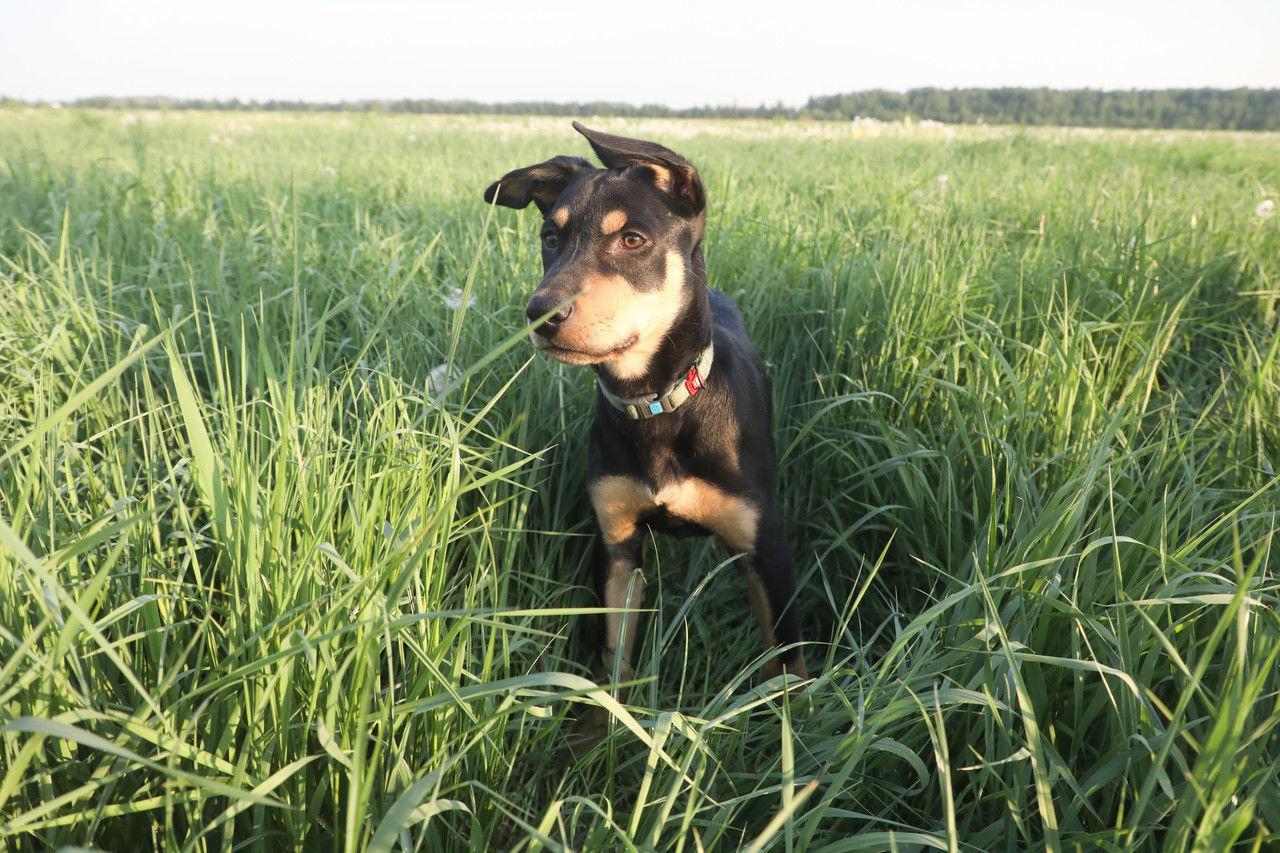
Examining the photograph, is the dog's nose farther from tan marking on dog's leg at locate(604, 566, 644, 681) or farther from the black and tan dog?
tan marking on dog's leg at locate(604, 566, 644, 681)

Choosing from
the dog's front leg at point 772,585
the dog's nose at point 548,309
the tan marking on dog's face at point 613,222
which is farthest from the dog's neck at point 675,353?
the dog's front leg at point 772,585

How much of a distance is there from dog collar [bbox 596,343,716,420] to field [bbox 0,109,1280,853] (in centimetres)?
35

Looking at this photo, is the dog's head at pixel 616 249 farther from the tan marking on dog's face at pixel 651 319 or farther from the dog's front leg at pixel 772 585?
the dog's front leg at pixel 772 585

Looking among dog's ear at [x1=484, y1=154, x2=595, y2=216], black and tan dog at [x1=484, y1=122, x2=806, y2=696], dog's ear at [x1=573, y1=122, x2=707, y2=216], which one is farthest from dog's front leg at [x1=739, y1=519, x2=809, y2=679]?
dog's ear at [x1=484, y1=154, x2=595, y2=216]

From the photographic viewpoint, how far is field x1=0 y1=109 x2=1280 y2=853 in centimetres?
110

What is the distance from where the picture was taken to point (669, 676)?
2203mm

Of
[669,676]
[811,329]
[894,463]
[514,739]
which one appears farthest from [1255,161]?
[514,739]

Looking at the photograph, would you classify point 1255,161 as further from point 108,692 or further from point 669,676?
point 108,692

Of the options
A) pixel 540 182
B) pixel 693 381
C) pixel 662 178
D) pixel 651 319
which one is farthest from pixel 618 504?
pixel 540 182

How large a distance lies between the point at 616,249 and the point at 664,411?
0.45m

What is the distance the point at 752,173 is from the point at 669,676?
6.15m

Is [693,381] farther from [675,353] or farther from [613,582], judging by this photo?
[613,582]

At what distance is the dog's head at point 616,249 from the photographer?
1.77 m

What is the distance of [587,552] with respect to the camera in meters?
2.51
